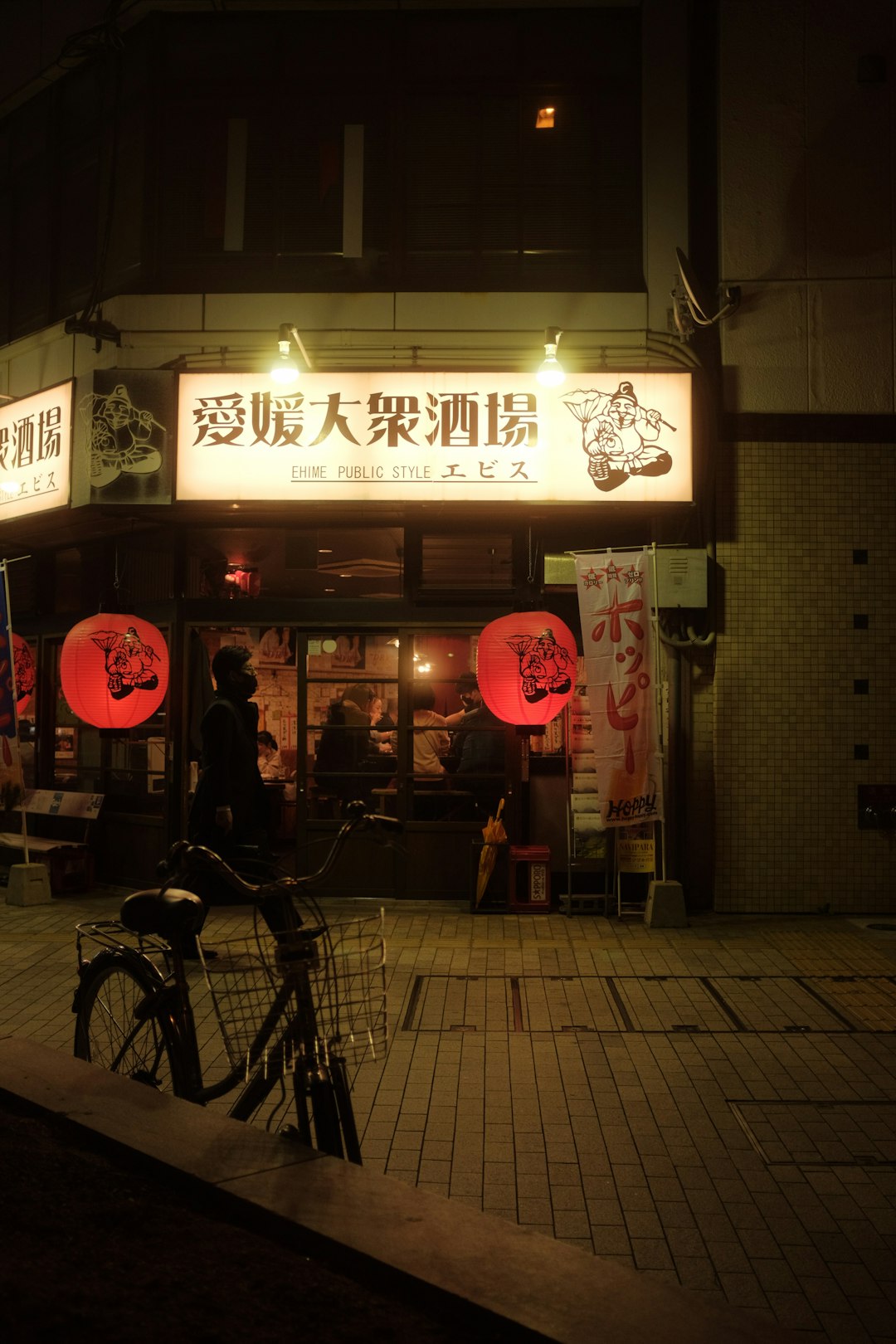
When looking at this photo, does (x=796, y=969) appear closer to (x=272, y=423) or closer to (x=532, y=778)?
(x=532, y=778)

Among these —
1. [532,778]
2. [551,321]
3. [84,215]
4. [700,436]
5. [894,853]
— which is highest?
[84,215]

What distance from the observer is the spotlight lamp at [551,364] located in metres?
9.84

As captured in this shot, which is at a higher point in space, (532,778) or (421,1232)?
(532,778)

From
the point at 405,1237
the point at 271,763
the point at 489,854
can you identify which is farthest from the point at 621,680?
the point at 405,1237

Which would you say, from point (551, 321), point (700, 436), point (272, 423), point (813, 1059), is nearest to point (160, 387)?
point (272, 423)

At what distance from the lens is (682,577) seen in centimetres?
1010

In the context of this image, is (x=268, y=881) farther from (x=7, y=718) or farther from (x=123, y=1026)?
(x=7, y=718)

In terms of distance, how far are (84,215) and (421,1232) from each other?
1200cm

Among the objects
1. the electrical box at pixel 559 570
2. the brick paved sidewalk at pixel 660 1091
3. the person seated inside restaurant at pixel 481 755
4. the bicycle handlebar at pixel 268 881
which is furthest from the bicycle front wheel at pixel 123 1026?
the electrical box at pixel 559 570

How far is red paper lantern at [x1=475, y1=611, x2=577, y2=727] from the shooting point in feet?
30.5

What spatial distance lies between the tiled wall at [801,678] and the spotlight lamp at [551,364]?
1.79 meters

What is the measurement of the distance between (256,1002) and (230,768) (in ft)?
11.7

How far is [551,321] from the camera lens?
10812 millimetres

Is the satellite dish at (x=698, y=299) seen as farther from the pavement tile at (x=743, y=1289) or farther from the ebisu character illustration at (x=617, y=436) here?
the pavement tile at (x=743, y=1289)
